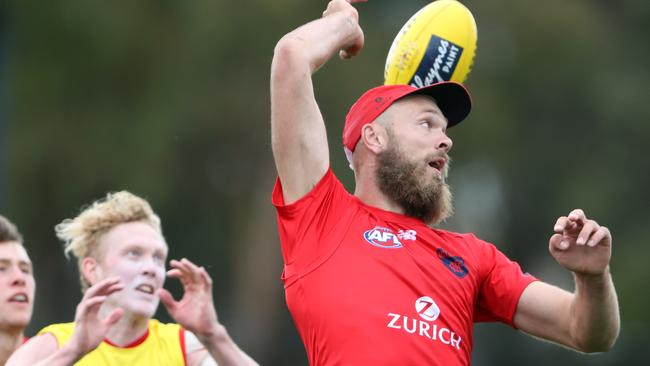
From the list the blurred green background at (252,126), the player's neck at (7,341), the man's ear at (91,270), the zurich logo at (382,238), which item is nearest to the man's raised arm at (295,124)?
the zurich logo at (382,238)

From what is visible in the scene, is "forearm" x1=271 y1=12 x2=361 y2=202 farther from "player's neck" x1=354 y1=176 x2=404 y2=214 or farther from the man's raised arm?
"player's neck" x1=354 y1=176 x2=404 y2=214

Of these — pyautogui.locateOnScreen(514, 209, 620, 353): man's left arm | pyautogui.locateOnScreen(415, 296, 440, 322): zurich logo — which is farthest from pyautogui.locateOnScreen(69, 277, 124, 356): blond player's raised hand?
pyautogui.locateOnScreen(514, 209, 620, 353): man's left arm

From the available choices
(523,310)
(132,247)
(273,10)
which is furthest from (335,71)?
(523,310)

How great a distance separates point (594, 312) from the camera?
5254mm

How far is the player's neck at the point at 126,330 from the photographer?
6582 millimetres

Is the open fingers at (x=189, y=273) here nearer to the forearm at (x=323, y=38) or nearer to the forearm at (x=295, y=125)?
the forearm at (x=295, y=125)

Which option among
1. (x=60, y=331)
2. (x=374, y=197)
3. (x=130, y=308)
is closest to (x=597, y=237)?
(x=374, y=197)

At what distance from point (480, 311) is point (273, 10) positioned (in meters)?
15.2

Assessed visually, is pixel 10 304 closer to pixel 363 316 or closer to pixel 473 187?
pixel 363 316

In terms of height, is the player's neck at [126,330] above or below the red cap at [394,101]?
below

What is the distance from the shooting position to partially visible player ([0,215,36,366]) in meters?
6.64

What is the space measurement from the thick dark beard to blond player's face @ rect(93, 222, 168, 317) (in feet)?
5.41

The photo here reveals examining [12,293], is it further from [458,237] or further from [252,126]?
[252,126]

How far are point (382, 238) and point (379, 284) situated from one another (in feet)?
0.84
